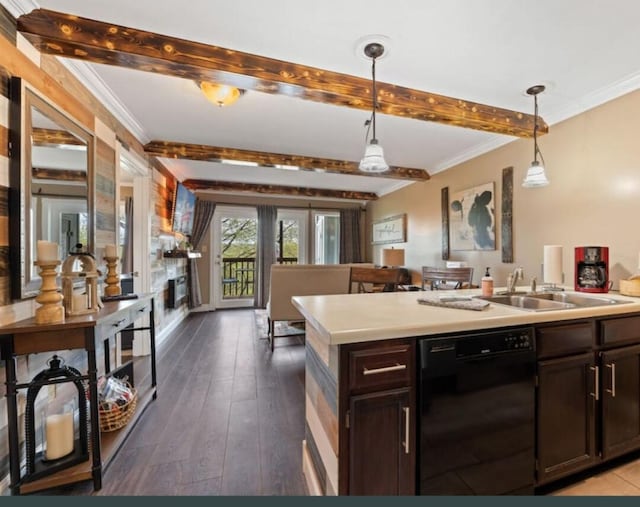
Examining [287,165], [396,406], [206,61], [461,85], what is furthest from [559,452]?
[287,165]

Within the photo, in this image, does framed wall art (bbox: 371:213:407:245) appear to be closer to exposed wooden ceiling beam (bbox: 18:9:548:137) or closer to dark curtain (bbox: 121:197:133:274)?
exposed wooden ceiling beam (bbox: 18:9:548:137)

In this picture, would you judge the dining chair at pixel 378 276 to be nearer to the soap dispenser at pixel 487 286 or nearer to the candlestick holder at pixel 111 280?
the soap dispenser at pixel 487 286

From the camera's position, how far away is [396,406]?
1.08 m

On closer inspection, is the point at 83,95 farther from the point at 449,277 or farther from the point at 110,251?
the point at 449,277

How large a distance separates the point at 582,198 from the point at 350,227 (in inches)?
178

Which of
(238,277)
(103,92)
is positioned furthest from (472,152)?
(238,277)

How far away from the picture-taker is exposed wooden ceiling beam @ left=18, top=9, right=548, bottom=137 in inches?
61.9

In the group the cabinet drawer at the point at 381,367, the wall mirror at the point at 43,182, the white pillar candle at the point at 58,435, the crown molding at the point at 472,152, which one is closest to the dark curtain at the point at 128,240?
the wall mirror at the point at 43,182

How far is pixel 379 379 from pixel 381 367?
1.7 inches

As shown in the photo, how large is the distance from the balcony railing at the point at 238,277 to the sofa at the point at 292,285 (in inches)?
111

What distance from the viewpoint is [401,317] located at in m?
1.24

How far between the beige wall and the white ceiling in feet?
0.57

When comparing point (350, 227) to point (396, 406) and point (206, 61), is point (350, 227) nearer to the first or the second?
point (206, 61)

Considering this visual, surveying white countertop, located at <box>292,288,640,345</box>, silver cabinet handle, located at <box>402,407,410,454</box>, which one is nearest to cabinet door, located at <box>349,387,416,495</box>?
silver cabinet handle, located at <box>402,407,410,454</box>
